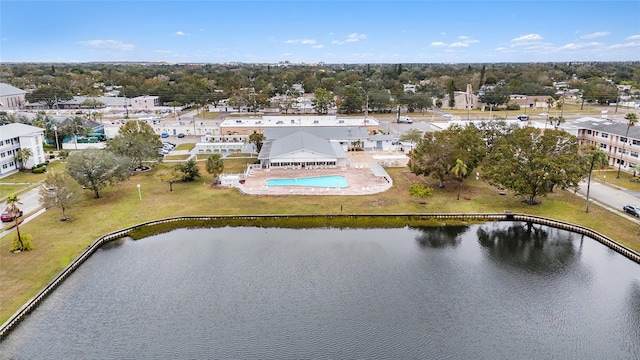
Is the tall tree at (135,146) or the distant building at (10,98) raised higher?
the distant building at (10,98)

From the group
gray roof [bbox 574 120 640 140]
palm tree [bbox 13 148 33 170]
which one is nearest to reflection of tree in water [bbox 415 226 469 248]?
gray roof [bbox 574 120 640 140]

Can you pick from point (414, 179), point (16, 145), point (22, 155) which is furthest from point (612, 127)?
point (16, 145)

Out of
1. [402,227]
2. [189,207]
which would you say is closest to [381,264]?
[402,227]

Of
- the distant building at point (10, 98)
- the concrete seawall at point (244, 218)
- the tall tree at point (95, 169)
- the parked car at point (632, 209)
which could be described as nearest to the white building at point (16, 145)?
the tall tree at point (95, 169)

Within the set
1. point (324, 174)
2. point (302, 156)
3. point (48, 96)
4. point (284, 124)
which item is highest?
point (48, 96)

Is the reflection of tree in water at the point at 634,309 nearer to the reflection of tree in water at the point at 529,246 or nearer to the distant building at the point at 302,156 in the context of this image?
the reflection of tree in water at the point at 529,246

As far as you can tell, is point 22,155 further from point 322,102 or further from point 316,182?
point 322,102
